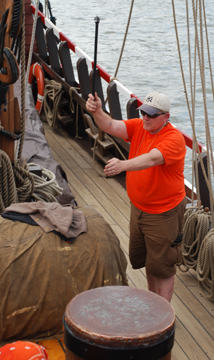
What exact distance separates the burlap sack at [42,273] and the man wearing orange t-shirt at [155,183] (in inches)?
17.1

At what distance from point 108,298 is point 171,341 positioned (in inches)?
8.5

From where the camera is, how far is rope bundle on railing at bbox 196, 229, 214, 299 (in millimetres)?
3160

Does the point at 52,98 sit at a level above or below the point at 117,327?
below

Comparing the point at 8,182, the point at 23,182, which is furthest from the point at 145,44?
the point at 8,182

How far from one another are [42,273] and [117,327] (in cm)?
94

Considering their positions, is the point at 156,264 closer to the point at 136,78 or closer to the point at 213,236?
the point at 213,236

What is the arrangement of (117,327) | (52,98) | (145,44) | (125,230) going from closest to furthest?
(117,327), (125,230), (52,98), (145,44)

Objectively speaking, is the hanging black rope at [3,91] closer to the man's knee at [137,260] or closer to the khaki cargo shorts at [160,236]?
the khaki cargo shorts at [160,236]

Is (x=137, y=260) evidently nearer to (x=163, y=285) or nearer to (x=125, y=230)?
(x=163, y=285)

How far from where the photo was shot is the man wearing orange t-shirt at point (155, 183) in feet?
7.77

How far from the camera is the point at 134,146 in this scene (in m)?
2.62

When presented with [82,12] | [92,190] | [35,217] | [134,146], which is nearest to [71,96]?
[92,190]

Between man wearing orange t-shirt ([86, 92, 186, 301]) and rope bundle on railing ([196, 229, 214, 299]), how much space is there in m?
0.52

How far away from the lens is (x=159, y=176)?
2.43 metres
